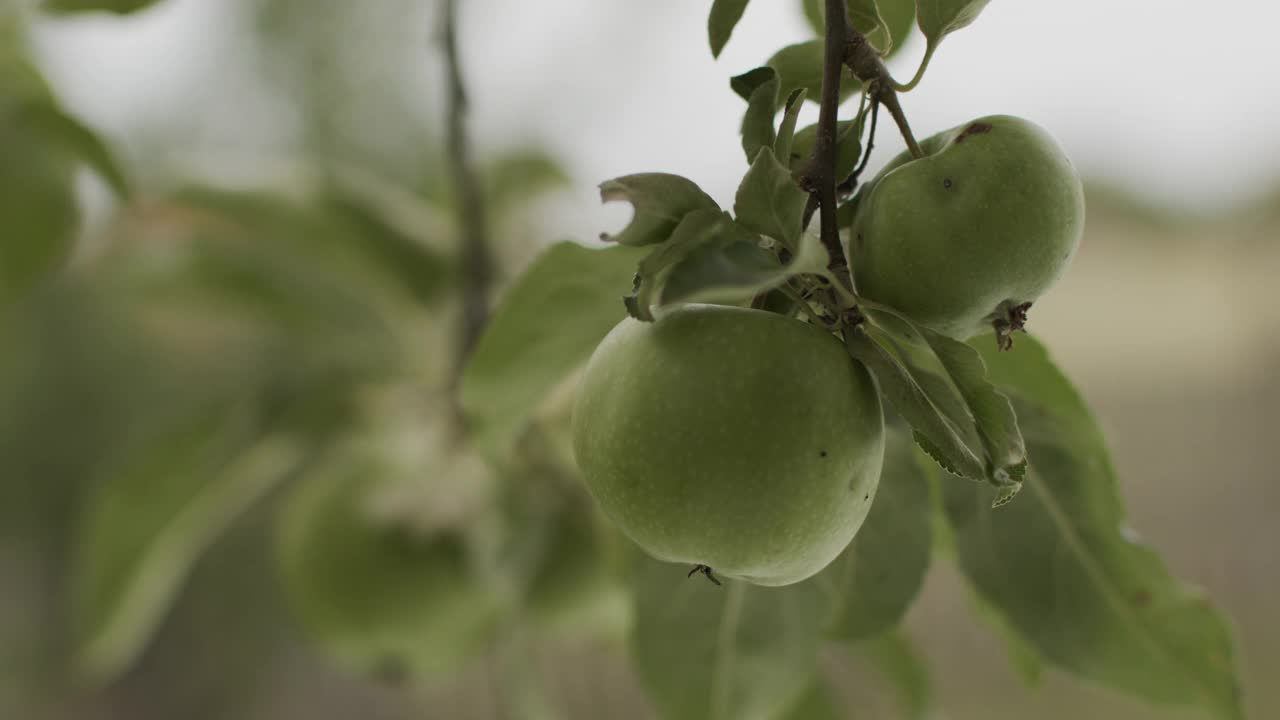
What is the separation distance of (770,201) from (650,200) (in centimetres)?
2

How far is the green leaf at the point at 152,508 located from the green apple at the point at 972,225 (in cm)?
42

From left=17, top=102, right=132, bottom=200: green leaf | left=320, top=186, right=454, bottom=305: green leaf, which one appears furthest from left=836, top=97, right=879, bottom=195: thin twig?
left=320, top=186, right=454, bottom=305: green leaf

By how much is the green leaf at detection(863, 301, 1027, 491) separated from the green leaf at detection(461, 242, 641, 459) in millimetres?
79

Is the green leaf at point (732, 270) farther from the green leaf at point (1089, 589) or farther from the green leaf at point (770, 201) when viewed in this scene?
the green leaf at point (1089, 589)

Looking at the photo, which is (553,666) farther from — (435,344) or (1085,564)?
(1085,564)

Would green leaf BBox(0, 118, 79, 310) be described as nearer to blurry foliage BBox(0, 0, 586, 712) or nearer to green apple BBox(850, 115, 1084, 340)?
blurry foliage BBox(0, 0, 586, 712)

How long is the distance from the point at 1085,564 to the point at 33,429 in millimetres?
1308

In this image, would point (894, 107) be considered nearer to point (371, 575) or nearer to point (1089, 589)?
point (1089, 589)

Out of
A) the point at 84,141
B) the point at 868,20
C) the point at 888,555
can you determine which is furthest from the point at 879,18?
the point at 84,141

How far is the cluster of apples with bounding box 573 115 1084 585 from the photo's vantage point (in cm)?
18

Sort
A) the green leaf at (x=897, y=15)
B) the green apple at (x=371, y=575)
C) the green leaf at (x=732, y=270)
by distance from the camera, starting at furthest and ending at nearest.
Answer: the green apple at (x=371, y=575), the green leaf at (x=897, y=15), the green leaf at (x=732, y=270)

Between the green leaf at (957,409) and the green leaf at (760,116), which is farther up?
the green leaf at (760,116)

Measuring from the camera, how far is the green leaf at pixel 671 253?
0.18 metres

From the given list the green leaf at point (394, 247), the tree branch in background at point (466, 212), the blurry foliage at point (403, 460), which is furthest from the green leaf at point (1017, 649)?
the green leaf at point (394, 247)
